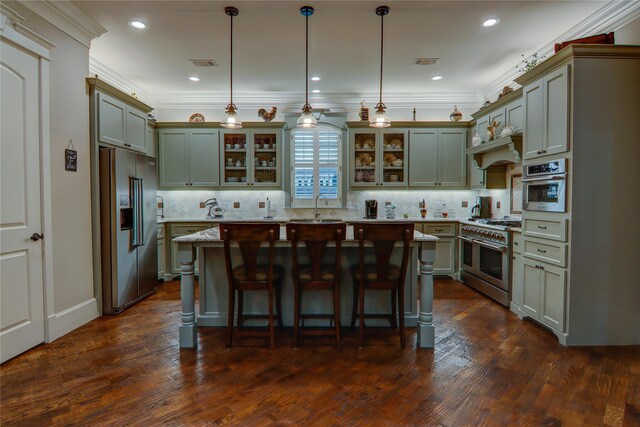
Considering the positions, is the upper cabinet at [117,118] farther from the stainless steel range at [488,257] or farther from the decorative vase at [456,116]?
the decorative vase at [456,116]

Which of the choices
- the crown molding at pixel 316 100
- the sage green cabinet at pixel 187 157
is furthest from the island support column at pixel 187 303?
the crown molding at pixel 316 100

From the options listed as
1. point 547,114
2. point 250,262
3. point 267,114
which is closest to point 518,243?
point 547,114

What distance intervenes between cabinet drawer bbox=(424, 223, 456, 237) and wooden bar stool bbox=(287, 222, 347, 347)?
285 centimetres

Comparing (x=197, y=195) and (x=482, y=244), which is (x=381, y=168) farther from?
(x=197, y=195)

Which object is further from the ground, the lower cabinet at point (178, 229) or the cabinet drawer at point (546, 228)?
the cabinet drawer at point (546, 228)

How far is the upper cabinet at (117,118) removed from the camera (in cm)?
345

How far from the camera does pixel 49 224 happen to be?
113 inches

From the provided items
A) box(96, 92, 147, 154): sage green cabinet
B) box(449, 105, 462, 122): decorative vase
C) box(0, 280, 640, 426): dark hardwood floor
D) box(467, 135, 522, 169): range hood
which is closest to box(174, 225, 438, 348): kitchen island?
box(0, 280, 640, 426): dark hardwood floor

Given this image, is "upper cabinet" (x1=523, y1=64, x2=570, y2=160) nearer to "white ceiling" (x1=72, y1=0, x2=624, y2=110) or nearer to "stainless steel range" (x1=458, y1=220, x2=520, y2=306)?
"white ceiling" (x1=72, y1=0, x2=624, y2=110)

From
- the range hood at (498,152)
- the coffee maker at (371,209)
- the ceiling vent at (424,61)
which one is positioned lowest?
the coffee maker at (371,209)

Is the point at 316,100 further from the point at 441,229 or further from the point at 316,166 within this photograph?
the point at 441,229

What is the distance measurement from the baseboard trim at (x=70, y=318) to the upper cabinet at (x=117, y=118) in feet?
5.80

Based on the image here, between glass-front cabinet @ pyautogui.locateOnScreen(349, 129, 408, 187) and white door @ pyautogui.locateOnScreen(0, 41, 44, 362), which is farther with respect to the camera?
glass-front cabinet @ pyautogui.locateOnScreen(349, 129, 408, 187)

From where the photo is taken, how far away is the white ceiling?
3129 millimetres
